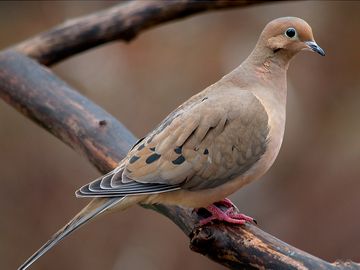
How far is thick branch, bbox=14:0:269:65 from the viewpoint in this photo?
4.79 metres

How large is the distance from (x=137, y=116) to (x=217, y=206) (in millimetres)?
3192

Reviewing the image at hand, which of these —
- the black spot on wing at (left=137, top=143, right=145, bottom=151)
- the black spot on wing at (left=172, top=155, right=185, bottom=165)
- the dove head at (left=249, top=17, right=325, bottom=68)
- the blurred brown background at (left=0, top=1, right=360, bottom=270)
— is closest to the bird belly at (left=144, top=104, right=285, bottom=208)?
the black spot on wing at (left=172, top=155, right=185, bottom=165)

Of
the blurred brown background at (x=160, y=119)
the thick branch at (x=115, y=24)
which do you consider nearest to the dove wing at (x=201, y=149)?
the thick branch at (x=115, y=24)

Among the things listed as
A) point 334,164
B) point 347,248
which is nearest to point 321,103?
point 334,164

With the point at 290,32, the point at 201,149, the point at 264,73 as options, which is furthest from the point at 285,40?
the point at 201,149

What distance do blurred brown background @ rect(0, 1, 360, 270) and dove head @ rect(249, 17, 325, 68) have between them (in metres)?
2.93

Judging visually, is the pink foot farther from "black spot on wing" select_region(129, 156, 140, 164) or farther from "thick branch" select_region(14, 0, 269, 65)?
"thick branch" select_region(14, 0, 269, 65)

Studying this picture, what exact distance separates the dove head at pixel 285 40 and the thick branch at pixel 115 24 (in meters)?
1.08

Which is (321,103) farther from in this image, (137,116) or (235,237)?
(235,237)

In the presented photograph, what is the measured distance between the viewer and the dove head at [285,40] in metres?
3.65

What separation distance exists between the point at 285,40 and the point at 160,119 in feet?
10.1

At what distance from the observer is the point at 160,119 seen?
21.9 feet

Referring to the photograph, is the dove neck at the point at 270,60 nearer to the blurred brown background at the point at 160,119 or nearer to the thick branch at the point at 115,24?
the thick branch at the point at 115,24

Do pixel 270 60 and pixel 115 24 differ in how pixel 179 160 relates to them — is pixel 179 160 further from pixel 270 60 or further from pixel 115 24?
pixel 115 24
